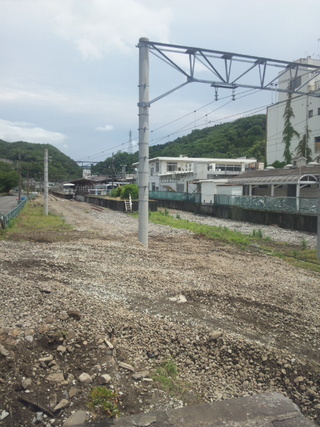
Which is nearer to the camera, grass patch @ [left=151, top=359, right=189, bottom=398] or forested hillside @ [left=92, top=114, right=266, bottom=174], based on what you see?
grass patch @ [left=151, top=359, right=189, bottom=398]

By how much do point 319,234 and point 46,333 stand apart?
1008 cm

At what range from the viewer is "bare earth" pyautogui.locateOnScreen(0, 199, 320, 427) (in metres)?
3.46

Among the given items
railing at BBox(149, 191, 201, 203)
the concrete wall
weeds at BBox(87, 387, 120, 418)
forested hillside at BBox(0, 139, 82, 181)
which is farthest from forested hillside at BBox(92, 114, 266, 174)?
weeds at BBox(87, 387, 120, 418)

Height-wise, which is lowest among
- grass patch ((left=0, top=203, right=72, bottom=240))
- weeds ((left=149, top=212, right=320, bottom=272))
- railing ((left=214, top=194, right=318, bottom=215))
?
weeds ((left=149, top=212, right=320, bottom=272))

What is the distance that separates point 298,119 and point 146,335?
45.0 metres

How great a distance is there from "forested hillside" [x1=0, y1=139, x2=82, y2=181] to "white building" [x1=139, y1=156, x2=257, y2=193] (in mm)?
34006

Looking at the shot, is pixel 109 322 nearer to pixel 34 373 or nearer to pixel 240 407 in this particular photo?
pixel 34 373

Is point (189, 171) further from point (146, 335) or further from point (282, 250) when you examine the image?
point (146, 335)

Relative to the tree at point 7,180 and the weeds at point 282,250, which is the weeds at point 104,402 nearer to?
the weeds at point 282,250

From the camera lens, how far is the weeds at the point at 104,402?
3166 millimetres

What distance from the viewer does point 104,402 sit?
3.26 m

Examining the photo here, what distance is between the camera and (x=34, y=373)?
3.61 m

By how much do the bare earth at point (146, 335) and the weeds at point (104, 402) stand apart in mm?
60

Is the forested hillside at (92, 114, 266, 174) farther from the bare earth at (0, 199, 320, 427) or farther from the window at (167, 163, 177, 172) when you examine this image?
the bare earth at (0, 199, 320, 427)
